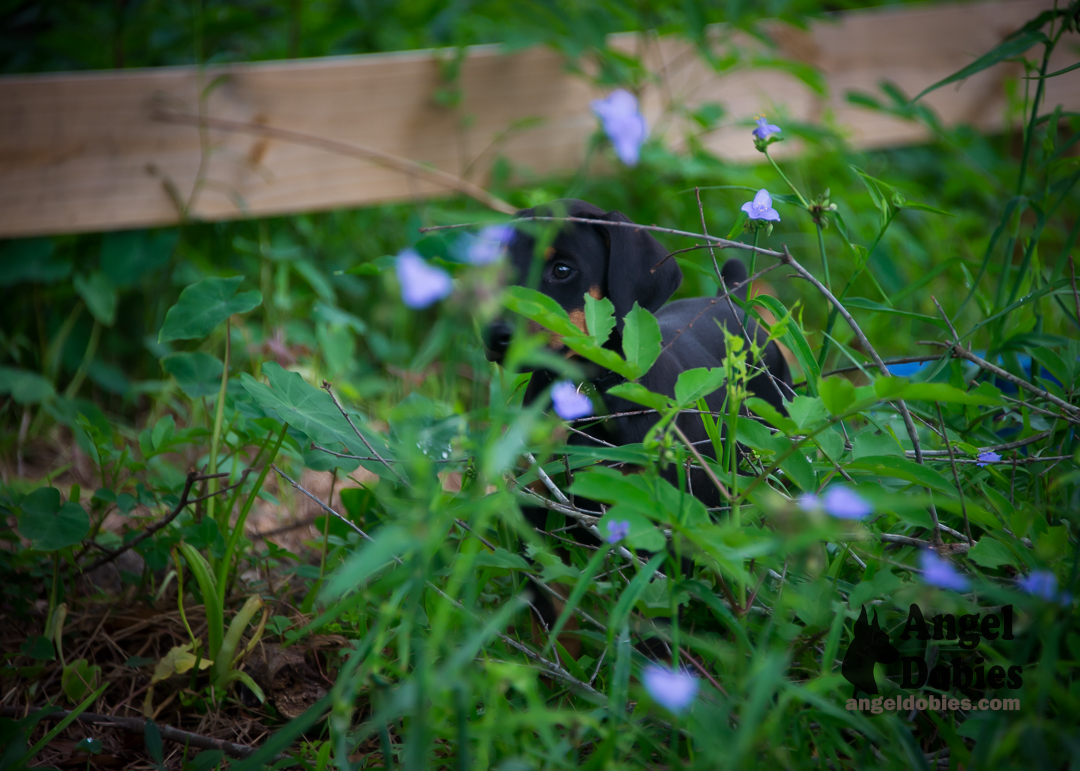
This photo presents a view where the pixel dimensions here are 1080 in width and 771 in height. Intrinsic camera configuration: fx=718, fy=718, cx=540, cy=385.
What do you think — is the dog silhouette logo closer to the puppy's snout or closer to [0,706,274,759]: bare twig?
the puppy's snout

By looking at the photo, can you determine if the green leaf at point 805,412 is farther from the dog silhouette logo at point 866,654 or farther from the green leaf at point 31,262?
the green leaf at point 31,262

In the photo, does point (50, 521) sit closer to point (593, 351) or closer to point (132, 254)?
point (593, 351)

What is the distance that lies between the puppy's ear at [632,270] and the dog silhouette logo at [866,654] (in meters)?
0.86

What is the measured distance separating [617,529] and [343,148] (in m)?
2.59

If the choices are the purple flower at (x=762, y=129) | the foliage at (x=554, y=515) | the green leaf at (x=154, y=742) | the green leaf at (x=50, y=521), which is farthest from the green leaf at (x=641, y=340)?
the green leaf at (x=50, y=521)

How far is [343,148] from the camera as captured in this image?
3123 millimetres

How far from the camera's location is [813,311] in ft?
11.5

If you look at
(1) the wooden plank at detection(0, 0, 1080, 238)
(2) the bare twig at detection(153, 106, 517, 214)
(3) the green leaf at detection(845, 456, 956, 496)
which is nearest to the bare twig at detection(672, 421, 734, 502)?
(3) the green leaf at detection(845, 456, 956, 496)

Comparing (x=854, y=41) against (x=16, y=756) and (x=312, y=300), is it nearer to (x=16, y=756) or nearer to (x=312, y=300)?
(x=312, y=300)

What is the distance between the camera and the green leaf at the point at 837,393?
3.12 feet

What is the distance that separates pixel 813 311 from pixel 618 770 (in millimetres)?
3007

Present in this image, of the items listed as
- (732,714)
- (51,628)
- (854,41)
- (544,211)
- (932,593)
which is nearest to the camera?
(932,593)

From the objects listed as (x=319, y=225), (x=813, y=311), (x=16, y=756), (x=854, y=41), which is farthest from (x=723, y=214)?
(x=16, y=756)

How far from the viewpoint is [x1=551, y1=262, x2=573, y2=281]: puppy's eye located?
5.81 ft
